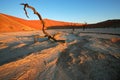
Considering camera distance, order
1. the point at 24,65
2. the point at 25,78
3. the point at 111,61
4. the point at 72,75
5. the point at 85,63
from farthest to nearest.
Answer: the point at 111,61 < the point at 85,63 < the point at 24,65 < the point at 72,75 < the point at 25,78

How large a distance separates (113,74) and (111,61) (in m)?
1.45

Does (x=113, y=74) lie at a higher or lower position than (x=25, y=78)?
lower

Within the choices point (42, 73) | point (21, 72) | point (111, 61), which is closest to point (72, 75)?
point (42, 73)

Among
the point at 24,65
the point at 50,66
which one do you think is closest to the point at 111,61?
the point at 50,66

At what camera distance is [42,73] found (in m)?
5.27

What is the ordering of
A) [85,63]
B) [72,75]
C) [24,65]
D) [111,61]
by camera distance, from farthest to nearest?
[111,61], [85,63], [24,65], [72,75]

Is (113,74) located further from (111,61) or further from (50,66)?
(50,66)

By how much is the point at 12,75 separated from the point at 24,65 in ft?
3.37

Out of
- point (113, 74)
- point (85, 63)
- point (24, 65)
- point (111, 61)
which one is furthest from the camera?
point (111, 61)

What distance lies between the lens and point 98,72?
5707mm

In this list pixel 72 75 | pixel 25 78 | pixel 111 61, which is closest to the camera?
pixel 25 78

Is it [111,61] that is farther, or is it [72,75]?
[111,61]

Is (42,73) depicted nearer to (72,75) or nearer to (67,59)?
(72,75)

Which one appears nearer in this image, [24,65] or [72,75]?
[72,75]
